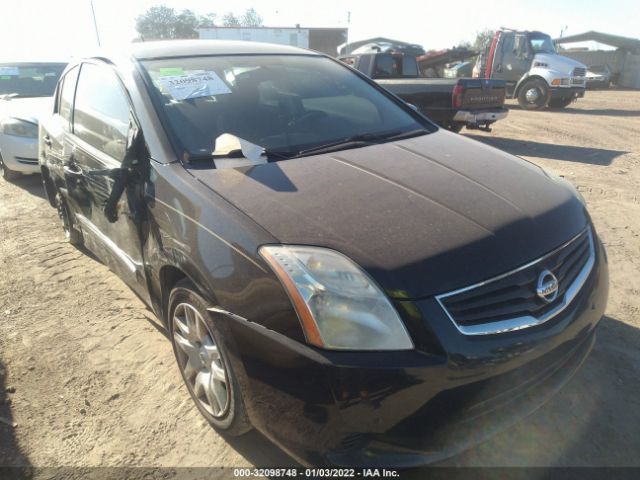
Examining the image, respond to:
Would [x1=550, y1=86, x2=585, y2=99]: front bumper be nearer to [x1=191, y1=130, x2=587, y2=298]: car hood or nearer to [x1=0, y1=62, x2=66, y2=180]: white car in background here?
[x1=0, y1=62, x2=66, y2=180]: white car in background

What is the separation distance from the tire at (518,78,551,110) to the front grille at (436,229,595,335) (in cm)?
1459

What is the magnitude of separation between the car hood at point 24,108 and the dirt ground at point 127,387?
2317 millimetres

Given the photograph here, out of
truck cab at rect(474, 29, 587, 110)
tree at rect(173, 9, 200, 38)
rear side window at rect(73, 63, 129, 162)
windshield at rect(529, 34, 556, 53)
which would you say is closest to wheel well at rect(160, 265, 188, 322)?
rear side window at rect(73, 63, 129, 162)

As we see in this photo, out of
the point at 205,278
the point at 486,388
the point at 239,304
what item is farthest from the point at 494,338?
the point at 205,278

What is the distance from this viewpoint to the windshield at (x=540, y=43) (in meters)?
14.8

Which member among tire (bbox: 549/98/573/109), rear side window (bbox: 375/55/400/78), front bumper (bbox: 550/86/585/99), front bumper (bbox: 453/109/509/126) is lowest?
tire (bbox: 549/98/573/109)

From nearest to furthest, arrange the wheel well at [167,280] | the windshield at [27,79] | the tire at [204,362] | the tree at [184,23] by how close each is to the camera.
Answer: the tire at [204,362]
the wheel well at [167,280]
the windshield at [27,79]
the tree at [184,23]

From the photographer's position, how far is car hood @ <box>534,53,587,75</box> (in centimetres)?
1394

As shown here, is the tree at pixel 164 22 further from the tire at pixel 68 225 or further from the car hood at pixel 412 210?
the car hood at pixel 412 210

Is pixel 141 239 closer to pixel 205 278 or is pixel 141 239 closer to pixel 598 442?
pixel 205 278

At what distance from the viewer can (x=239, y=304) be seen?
1728 millimetres

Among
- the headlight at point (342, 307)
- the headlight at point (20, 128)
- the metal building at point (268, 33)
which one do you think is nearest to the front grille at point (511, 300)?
the headlight at point (342, 307)

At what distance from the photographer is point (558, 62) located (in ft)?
46.5

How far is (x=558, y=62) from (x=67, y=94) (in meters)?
14.7
